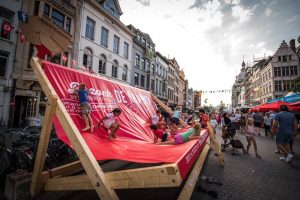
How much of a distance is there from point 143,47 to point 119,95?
25650 mm

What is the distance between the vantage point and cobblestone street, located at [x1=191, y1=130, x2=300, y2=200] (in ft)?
13.2

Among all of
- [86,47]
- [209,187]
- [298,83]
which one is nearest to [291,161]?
[209,187]

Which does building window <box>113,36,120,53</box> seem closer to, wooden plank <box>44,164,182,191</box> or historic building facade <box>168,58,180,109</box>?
wooden plank <box>44,164,182,191</box>

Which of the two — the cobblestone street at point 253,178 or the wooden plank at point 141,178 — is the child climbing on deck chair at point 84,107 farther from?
Result: the cobblestone street at point 253,178

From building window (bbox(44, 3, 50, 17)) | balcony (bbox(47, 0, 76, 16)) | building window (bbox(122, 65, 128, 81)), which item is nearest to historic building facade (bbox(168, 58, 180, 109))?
building window (bbox(122, 65, 128, 81))

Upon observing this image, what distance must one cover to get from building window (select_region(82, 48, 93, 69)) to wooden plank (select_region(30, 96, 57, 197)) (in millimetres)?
16890

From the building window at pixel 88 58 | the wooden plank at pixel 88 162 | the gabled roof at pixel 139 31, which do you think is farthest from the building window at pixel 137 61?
the wooden plank at pixel 88 162

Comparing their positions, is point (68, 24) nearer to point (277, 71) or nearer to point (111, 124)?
point (111, 124)

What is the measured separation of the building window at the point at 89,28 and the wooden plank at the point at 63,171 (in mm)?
17847

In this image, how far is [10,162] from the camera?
172 inches

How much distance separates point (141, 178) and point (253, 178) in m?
4.33

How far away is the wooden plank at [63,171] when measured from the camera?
12.3ft

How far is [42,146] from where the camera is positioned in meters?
3.28

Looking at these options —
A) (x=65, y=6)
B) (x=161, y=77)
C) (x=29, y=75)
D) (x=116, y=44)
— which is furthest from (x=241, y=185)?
(x=161, y=77)
